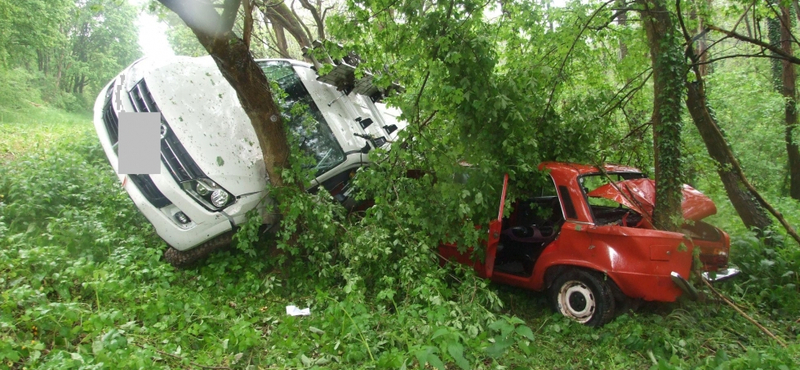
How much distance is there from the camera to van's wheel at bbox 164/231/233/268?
4465 mm

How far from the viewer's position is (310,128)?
4.96m

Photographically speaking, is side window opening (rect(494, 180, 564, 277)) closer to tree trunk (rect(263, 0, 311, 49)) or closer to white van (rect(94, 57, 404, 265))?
white van (rect(94, 57, 404, 265))

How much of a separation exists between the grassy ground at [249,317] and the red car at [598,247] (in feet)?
0.98

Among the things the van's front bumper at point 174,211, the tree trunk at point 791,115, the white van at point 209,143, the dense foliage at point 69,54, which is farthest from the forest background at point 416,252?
the dense foliage at point 69,54

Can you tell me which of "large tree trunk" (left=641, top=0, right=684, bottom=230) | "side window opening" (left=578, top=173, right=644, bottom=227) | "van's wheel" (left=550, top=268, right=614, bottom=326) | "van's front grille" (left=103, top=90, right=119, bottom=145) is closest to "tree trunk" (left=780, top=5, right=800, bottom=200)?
"large tree trunk" (left=641, top=0, right=684, bottom=230)

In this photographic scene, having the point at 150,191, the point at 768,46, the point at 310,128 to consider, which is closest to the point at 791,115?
the point at 768,46

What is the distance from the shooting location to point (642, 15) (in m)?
4.95

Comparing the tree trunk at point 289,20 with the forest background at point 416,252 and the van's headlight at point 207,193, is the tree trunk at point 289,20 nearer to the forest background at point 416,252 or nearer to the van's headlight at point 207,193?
the forest background at point 416,252

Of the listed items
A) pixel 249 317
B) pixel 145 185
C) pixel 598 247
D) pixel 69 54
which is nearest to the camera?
pixel 249 317

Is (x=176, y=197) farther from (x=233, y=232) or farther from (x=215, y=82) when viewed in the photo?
(x=215, y=82)

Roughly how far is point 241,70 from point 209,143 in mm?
844

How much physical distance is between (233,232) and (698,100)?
219 inches

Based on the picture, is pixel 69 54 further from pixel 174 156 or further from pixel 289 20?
pixel 174 156

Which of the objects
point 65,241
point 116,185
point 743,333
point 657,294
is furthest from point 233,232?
point 743,333
